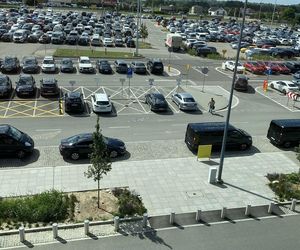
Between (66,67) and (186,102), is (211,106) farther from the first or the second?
(66,67)

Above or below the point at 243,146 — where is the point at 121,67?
above

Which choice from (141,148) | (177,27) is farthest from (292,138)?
(177,27)

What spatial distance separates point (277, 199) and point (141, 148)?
8.26 metres

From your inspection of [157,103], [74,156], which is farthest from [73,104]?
[74,156]

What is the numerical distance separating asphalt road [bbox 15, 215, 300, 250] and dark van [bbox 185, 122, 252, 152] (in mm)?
7199

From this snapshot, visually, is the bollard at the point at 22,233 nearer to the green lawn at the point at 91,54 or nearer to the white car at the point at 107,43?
the green lawn at the point at 91,54

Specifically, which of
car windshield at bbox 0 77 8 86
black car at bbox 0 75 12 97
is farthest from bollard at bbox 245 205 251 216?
car windshield at bbox 0 77 8 86

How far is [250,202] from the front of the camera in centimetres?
1730

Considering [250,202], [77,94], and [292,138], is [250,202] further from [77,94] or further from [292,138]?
[77,94]

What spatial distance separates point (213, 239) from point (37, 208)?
22.9 feet

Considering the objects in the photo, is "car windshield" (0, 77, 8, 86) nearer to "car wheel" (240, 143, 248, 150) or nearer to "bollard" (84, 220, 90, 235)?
"car wheel" (240, 143, 248, 150)

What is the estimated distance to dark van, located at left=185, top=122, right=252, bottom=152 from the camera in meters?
22.0

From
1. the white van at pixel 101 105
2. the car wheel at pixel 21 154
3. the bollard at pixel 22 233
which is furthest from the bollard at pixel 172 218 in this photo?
the white van at pixel 101 105

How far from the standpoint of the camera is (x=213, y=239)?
1441 cm
